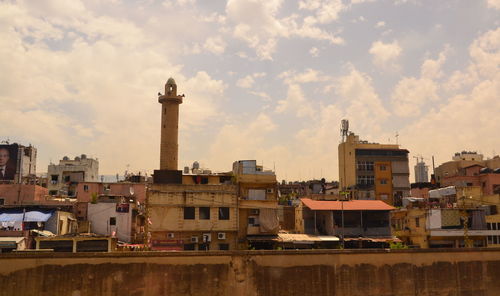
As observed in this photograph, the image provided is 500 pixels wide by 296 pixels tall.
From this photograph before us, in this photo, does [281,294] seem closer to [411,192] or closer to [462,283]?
[462,283]

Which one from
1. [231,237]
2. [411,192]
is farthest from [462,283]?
[411,192]

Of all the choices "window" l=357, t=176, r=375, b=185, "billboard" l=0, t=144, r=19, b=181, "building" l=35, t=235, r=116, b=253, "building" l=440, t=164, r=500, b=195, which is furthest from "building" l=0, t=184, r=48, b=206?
"building" l=440, t=164, r=500, b=195

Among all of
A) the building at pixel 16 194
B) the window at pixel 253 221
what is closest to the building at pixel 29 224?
the building at pixel 16 194

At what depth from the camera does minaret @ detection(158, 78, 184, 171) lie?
5069 centimetres

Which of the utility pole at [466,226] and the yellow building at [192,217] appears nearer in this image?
the yellow building at [192,217]

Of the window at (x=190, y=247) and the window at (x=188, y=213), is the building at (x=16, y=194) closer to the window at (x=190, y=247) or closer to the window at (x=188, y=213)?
the window at (x=188, y=213)

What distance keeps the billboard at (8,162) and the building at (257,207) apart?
28.8 metres

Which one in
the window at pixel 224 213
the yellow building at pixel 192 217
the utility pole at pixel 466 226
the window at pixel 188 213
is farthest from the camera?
the utility pole at pixel 466 226

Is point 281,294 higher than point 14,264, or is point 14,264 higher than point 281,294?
point 14,264

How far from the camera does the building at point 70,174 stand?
63950 millimetres

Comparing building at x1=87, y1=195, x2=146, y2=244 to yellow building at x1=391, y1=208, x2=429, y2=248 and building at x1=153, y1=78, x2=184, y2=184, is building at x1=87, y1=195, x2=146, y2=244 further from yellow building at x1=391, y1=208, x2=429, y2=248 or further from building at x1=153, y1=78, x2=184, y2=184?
yellow building at x1=391, y1=208, x2=429, y2=248

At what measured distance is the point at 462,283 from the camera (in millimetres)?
33688

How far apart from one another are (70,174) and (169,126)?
2243 centimetres

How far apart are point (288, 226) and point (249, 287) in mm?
26691
